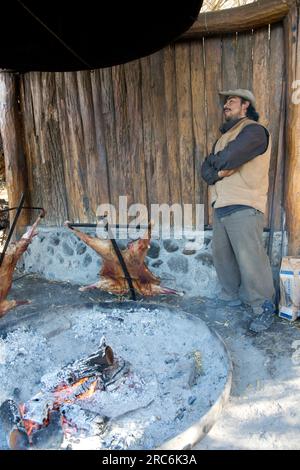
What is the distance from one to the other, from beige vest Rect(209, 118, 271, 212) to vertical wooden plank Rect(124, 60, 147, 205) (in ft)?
3.66

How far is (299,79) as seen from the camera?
3541 mm

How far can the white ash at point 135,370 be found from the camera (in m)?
2.24

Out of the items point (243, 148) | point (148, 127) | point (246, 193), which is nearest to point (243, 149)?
point (243, 148)

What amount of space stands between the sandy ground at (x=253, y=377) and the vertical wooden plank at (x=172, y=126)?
128 centimetres

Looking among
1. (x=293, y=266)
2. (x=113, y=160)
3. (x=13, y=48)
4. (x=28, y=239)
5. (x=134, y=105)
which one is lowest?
(x=293, y=266)

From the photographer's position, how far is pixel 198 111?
4.09m

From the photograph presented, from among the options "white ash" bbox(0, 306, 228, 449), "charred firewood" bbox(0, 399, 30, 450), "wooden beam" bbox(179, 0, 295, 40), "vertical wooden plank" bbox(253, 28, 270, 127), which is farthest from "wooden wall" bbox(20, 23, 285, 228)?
"charred firewood" bbox(0, 399, 30, 450)

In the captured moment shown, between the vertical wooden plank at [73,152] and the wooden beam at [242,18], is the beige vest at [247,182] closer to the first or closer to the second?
the wooden beam at [242,18]

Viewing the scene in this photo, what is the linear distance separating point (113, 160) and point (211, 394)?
9.75 feet

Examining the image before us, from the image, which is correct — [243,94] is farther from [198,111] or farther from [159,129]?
[159,129]

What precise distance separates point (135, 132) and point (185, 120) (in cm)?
61

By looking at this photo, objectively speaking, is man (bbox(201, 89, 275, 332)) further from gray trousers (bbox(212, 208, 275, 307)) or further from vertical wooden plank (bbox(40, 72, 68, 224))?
vertical wooden plank (bbox(40, 72, 68, 224))
